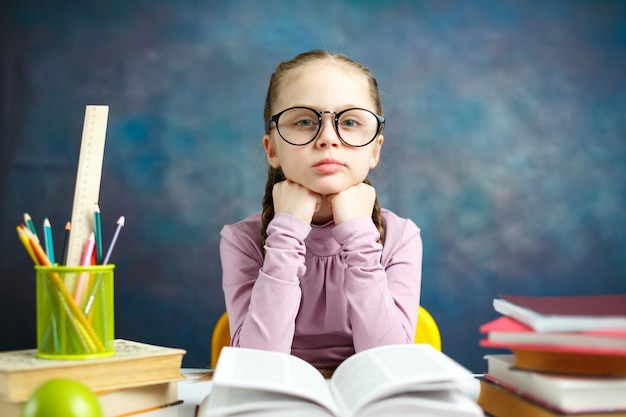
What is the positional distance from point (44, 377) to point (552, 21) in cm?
264

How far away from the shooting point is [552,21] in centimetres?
283

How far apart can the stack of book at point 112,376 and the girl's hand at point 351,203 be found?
20.8 inches

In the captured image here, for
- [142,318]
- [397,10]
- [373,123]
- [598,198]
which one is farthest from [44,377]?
[598,198]

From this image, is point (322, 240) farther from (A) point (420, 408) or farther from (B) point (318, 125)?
(A) point (420, 408)

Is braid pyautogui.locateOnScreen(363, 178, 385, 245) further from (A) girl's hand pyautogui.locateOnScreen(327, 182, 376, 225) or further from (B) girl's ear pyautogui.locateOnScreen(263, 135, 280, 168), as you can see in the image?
(B) girl's ear pyautogui.locateOnScreen(263, 135, 280, 168)

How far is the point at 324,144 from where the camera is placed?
51.7 inches

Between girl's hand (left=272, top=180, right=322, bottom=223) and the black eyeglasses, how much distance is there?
0.30 ft

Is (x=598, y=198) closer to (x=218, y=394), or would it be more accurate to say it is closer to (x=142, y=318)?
(x=142, y=318)

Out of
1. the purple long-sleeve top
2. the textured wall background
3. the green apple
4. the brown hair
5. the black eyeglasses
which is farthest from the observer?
the textured wall background

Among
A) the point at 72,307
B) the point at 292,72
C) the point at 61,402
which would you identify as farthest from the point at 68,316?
the point at 292,72

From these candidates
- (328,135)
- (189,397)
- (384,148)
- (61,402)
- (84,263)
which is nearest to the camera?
(61,402)

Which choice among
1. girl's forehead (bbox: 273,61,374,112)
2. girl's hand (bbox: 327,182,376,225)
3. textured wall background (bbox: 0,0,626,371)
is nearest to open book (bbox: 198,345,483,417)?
girl's hand (bbox: 327,182,376,225)

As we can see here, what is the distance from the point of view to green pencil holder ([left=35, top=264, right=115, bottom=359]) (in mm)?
815

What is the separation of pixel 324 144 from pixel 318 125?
0.04 metres
